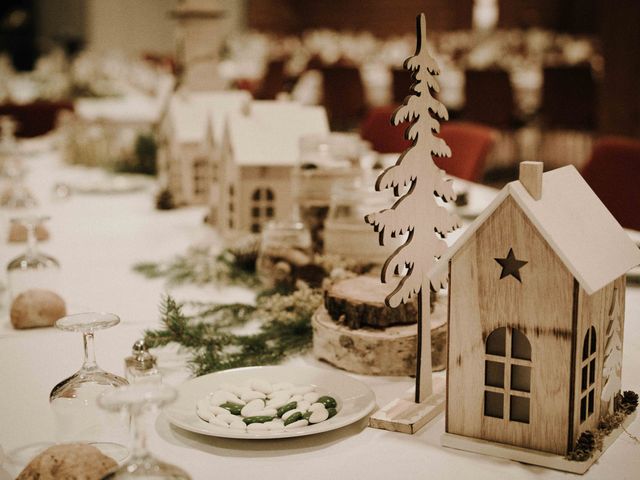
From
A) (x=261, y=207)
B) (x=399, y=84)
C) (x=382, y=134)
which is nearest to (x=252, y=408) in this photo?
(x=261, y=207)

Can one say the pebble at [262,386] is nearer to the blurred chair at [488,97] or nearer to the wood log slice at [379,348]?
the wood log slice at [379,348]

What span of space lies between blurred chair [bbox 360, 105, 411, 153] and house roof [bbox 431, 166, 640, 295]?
312 centimetres

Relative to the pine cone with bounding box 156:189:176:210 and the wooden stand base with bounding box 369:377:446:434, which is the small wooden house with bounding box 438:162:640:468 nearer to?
the wooden stand base with bounding box 369:377:446:434

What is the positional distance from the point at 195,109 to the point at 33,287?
1.31m

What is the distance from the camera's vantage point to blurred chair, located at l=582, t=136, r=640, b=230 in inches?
115

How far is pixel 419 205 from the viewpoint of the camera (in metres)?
1.28

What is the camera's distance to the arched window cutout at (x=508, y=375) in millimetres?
1129

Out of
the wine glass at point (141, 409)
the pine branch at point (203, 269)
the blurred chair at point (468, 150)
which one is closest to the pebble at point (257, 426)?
the wine glass at point (141, 409)

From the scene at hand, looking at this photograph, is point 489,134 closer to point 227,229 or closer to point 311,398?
point 227,229

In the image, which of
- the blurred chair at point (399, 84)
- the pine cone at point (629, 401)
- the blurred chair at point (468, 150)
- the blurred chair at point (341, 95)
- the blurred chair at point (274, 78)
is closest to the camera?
the pine cone at point (629, 401)

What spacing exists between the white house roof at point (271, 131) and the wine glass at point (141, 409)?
162 centimetres

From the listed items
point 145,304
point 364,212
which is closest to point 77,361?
point 145,304

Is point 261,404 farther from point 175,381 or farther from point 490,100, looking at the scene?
point 490,100

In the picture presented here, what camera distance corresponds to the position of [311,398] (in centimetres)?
127
